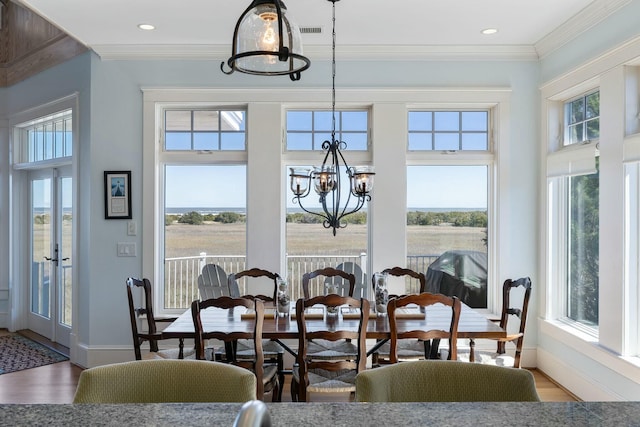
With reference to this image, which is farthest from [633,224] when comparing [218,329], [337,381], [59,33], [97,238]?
[59,33]

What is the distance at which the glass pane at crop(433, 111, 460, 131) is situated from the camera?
4.64m

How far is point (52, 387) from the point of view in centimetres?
399

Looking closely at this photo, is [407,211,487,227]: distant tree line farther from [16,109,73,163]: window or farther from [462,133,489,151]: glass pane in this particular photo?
[16,109,73,163]: window

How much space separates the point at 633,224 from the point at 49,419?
351cm

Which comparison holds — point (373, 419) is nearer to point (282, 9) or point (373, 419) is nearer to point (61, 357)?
point (282, 9)

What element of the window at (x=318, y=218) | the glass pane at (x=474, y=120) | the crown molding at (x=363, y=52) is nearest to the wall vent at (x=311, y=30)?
the crown molding at (x=363, y=52)

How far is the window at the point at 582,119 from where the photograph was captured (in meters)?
3.84

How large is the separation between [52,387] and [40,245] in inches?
91.4

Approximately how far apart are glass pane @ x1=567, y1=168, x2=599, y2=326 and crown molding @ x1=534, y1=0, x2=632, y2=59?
1135 mm

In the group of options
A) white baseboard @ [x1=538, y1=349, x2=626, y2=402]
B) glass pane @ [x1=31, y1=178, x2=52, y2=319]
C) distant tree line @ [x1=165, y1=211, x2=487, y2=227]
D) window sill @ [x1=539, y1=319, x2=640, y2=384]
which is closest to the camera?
window sill @ [x1=539, y1=319, x2=640, y2=384]

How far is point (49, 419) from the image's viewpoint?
1.08 m

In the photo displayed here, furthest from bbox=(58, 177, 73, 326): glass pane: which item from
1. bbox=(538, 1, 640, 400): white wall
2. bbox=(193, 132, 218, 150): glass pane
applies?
bbox=(538, 1, 640, 400): white wall

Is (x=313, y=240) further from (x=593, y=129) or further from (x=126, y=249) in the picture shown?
(x=593, y=129)

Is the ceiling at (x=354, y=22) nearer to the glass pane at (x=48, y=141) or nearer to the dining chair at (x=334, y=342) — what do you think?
the glass pane at (x=48, y=141)
